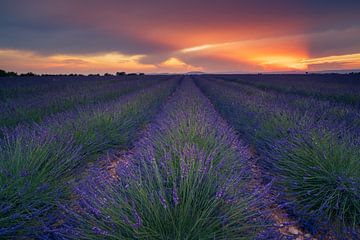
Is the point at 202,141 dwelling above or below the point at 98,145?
above

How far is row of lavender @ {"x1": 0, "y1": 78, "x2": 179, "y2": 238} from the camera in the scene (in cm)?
208

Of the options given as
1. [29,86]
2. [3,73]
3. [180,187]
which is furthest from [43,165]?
[3,73]

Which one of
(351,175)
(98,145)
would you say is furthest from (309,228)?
(98,145)

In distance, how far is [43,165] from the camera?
297 cm

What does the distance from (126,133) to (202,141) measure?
2.54 meters

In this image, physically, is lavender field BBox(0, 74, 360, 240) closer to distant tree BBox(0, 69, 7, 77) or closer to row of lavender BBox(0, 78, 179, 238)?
row of lavender BBox(0, 78, 179, 238)

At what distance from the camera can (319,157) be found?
2.80m

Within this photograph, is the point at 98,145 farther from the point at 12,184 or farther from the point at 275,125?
the point at 275,125

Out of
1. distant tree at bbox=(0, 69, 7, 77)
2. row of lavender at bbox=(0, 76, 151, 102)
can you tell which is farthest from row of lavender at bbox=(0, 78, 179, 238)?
distant tree at bbox=(0, 69, 7, 77)

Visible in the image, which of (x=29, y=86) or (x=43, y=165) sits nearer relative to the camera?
(x=43, y=165)

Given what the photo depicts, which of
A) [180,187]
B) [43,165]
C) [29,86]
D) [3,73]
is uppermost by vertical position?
[3,73]

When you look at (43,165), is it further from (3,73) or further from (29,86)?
(3,73)

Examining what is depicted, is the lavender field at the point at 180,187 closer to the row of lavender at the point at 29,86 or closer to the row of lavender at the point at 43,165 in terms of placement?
the row of lavender at the point at 43,165

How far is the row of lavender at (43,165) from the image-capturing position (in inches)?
82.0
